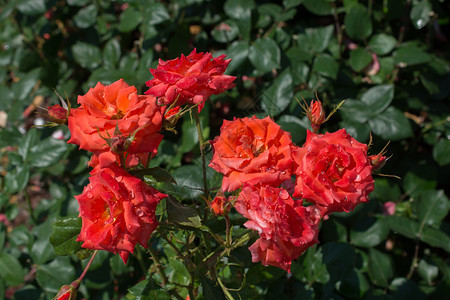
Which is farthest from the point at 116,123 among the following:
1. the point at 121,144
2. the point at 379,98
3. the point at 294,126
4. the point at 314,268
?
the point at 379,98

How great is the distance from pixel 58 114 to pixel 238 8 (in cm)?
96

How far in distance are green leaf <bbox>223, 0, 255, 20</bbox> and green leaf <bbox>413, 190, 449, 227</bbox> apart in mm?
877

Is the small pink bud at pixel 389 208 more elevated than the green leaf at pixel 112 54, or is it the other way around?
the green leaf at pixel 112 54

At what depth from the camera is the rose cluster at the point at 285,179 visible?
0.59m

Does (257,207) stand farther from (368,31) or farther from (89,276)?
(368,31)

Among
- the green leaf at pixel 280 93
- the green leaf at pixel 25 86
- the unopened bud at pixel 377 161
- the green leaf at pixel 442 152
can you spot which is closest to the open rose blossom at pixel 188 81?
the unopened bud at pixel 377 161

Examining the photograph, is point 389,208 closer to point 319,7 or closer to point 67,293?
point 319,7

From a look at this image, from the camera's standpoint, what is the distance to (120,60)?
1718mm

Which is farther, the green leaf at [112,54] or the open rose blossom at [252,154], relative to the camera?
the green leaf at [112,54]

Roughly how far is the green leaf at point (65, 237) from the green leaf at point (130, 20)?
0.95 m

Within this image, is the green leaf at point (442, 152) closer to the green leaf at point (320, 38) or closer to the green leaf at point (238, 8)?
the green leaf at point (320, 38)

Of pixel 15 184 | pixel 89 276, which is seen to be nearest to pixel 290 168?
pixel 89 276

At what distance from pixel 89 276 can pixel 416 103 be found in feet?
4.32

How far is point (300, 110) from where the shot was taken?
124cm
